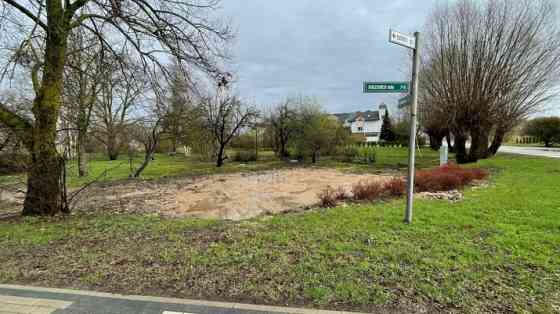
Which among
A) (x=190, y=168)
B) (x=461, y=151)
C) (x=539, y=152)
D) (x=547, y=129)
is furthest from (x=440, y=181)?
(x=547, y=129)

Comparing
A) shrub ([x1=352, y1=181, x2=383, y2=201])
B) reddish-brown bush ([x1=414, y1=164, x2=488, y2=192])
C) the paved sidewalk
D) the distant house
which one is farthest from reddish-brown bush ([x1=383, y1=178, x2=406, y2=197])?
the distant house

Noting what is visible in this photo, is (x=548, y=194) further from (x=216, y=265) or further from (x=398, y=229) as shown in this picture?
(x=216, y=265)

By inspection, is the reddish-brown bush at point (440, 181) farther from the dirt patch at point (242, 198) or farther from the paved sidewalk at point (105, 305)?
the paved sidewalk at point (105, 305)

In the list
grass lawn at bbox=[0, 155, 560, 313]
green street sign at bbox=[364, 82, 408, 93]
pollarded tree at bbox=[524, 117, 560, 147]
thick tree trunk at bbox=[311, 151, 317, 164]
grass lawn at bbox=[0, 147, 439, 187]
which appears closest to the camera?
grass lawn at bbox=[0, 155, 560, 313]

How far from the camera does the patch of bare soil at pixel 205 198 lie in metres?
6.82

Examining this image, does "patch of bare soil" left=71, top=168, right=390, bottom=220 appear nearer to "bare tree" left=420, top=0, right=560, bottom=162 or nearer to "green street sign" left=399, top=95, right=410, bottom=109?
"green street sign" left=399, top=95, right=410, bottom=109

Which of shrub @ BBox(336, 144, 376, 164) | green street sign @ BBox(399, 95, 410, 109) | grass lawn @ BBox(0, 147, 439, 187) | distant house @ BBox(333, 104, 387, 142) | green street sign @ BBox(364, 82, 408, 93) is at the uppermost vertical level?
distant house @ BBox(333, 104, 387, 142)

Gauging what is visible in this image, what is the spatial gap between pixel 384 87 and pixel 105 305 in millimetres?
4742

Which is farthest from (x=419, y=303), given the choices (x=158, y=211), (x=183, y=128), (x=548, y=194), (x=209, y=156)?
(x=209, y=156)

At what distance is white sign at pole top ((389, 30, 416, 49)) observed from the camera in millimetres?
4043

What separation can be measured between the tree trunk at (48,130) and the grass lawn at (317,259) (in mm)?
568

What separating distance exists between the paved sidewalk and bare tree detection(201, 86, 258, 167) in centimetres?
1721

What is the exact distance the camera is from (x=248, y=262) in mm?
3078

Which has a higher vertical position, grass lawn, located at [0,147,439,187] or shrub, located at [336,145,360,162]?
shrub, located at [336,145,360,162]
